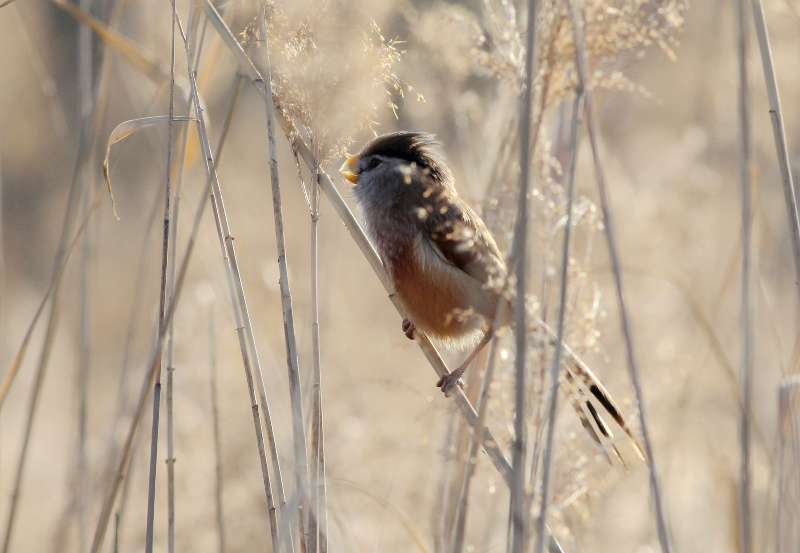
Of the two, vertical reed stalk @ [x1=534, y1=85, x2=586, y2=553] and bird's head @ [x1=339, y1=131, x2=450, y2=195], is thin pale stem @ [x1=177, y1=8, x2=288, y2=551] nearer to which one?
vertical reed stalk @ [x1=534, y1=85, x2=586, y2=553]

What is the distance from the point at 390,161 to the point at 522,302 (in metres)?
1.38

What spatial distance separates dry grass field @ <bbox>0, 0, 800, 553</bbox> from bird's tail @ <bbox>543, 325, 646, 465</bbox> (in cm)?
2

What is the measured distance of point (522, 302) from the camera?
1711 millimetres

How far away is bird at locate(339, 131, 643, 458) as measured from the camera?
108 inches

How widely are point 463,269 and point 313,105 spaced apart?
87 cm

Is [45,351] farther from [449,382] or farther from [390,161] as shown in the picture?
[390,161]

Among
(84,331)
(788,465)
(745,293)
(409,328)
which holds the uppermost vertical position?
(409,328)

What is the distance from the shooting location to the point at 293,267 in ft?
21.8

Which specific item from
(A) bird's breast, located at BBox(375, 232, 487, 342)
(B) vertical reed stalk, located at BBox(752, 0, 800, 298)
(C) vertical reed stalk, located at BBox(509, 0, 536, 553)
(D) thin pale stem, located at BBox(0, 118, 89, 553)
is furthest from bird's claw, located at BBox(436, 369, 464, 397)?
(D) thin pale stem, located at BBox(0, 118, 89, 553)

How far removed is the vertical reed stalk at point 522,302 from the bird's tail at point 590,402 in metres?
0.45

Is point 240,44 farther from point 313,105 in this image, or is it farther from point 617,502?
point 617,502

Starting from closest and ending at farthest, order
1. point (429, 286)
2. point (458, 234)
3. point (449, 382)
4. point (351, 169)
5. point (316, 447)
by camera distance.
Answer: point (316, 447) < point (449, 382) < point (458, 234) < point (429, 286) < point (351, 169)

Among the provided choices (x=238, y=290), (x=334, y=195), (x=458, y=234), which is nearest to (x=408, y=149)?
(x=458, y=234)

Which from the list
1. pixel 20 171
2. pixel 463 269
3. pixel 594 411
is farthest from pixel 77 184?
pixel 20 171
